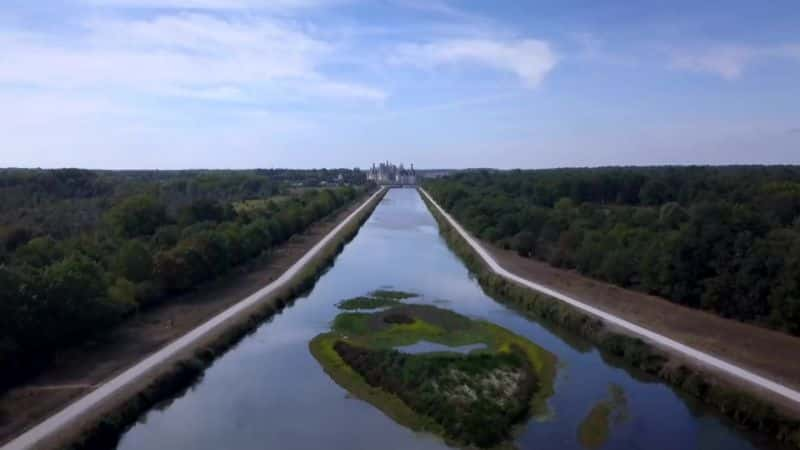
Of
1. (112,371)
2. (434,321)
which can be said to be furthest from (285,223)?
(112,371)

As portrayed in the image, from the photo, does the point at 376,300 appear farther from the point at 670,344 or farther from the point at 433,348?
the point at 670,344

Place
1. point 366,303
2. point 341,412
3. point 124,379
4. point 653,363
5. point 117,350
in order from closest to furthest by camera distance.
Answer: point 341,412 → point 124,379 → point 653,363 → point 117,350 → point 366,303

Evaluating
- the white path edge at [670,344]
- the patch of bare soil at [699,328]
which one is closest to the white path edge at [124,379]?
the white path edge at [670,344]

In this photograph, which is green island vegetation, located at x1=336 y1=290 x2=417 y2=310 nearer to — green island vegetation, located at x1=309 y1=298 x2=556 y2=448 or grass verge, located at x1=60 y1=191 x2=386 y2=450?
green island vegetation, located at x1=309 y1=298 x2=556 y2=448

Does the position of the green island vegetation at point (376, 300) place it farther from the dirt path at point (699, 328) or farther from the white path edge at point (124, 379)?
the dirt path at point (699, 328)

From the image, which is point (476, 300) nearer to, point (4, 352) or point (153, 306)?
point (153, 306)

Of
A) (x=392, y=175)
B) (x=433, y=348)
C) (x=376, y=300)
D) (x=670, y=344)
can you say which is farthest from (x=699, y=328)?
(x=392, y=175)
